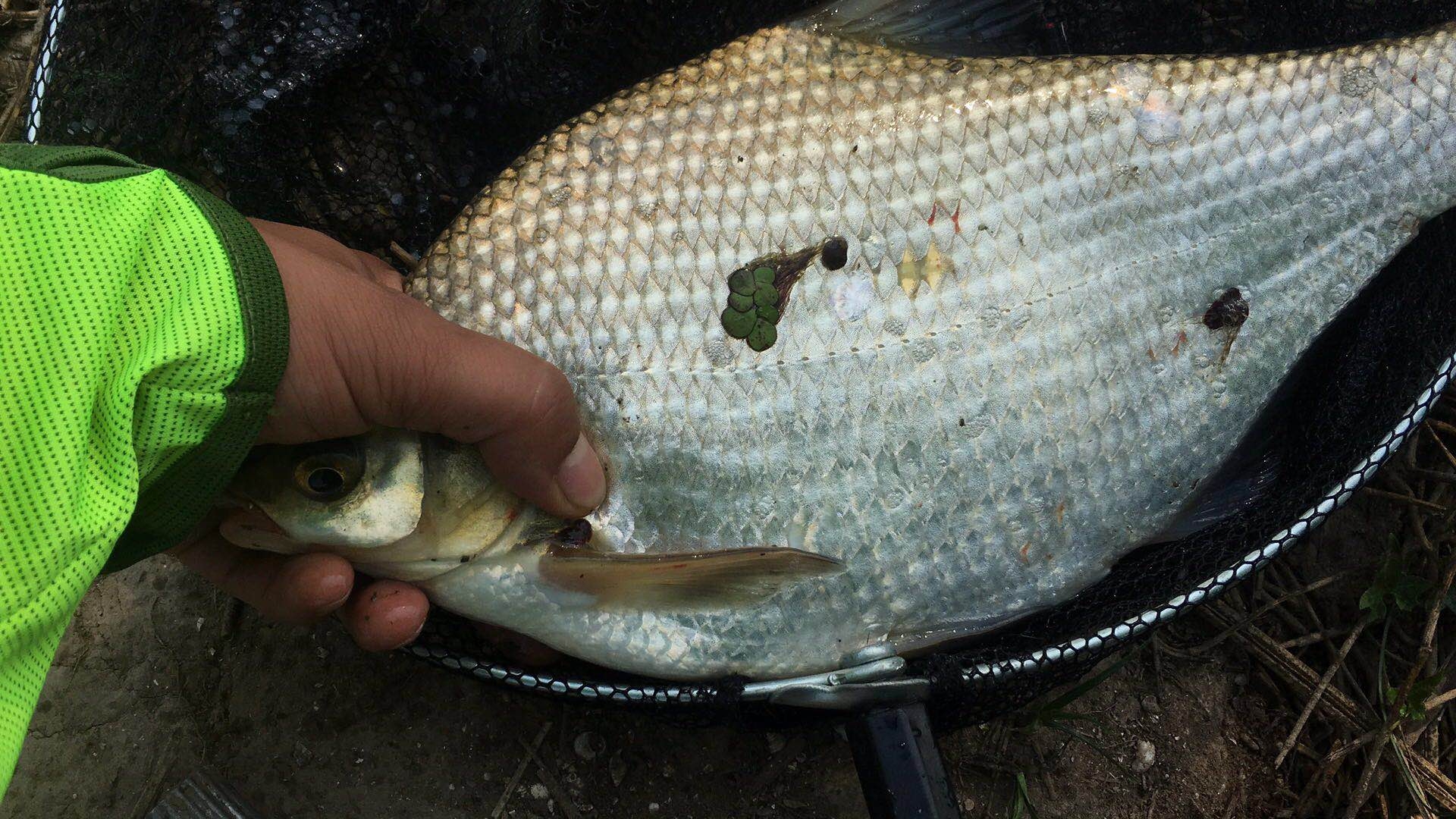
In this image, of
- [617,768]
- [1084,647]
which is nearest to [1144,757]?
[1084,647]

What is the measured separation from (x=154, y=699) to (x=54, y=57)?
1457 millimetres

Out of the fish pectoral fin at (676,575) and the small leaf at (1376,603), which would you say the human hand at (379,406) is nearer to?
the fish pectoral fin at (676,575)

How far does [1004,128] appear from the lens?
167 cm

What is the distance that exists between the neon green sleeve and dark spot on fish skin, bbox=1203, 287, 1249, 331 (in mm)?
1643

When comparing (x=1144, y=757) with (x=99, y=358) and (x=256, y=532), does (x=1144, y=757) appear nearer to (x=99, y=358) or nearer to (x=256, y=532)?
(x=256, y=532)

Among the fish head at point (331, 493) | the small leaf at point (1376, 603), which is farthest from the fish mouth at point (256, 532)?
the small leaf at point (1376, 603)

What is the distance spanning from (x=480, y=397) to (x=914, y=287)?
81 cm

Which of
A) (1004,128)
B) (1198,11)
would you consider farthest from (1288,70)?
(1004,128)

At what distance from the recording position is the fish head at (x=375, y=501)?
1.42m

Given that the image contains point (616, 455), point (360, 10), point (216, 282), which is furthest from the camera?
point (360, 10)

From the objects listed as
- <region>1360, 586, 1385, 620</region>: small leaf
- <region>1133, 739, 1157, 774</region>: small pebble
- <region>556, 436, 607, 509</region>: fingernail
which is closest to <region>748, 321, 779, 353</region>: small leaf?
<region>556, 436, 607, 509</region>: fingernail

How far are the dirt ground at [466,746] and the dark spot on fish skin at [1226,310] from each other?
889 mm

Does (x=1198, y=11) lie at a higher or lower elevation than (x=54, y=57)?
higher

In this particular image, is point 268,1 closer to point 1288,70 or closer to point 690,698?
point 690,698
